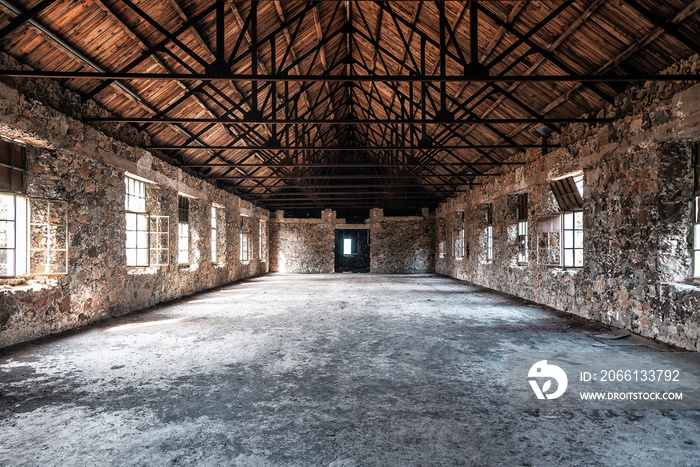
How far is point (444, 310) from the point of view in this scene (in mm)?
8523

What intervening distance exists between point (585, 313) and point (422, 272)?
45.6 ft

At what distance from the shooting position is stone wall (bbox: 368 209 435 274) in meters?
21.7

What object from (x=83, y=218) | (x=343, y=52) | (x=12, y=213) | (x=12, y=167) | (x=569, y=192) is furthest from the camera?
(x=343, y=52)

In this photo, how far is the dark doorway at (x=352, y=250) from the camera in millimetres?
25173

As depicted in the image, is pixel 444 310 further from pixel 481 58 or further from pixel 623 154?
pixel 481 58

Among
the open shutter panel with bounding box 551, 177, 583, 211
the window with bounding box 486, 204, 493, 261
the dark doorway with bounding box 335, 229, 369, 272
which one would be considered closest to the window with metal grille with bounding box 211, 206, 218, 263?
the window with bounding box 486, 204, 493, 261

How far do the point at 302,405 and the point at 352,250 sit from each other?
22449 mm

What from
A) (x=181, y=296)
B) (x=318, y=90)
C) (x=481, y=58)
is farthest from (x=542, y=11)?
(x=181, y=296)

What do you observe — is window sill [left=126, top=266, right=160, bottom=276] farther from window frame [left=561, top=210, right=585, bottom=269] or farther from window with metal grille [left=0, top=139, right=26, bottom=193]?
window frame [left=561, top=210, right=585, bottom=269]

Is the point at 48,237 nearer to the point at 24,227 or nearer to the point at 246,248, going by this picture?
the point at 24,227

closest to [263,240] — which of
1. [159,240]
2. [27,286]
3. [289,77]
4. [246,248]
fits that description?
[246,248]

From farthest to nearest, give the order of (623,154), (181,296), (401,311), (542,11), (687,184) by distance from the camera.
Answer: (181,296)
(401,311)
(623,154)
(542,11)
(687,184)

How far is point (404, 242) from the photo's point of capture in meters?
21.8

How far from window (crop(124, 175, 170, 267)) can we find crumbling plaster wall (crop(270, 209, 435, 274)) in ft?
40.5
